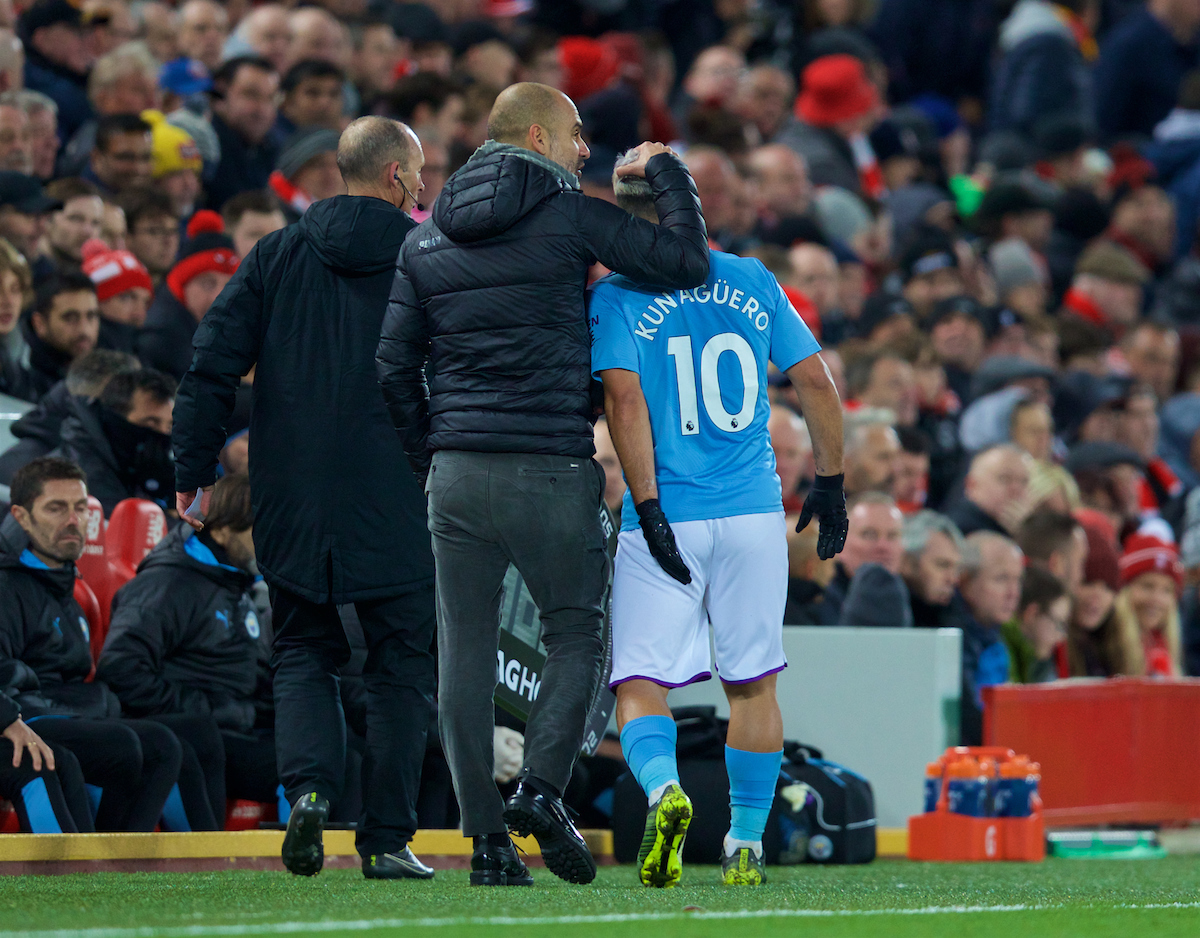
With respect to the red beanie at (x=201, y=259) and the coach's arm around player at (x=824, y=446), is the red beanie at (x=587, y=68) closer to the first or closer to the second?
the red beanie at (x=201, y=259)

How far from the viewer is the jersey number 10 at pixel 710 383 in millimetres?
5840

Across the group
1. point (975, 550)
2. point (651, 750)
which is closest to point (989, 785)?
point (975, 550)

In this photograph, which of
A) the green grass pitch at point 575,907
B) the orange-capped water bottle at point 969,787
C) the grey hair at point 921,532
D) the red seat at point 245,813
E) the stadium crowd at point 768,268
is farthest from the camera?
the grey hair at point 921,532

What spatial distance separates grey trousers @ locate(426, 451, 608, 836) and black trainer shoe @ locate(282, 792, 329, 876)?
40 centimetres

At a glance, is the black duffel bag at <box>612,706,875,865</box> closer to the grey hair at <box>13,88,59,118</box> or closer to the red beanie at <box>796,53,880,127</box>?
the grey hair at <box>13,88,59,118</box>

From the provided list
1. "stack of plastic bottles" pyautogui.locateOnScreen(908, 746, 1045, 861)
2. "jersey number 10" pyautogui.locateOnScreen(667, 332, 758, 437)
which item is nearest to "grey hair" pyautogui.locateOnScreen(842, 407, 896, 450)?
"stack of plastic bottles" pyautogui.locateOnScreen(908, 746, 1045, 861)

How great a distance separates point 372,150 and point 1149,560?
6.74 m

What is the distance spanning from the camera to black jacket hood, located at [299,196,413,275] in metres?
5.97

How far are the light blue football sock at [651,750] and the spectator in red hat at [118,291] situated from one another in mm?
4238

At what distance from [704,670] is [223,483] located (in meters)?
2.35

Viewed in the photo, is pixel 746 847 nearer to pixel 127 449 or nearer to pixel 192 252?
pixel 127 449

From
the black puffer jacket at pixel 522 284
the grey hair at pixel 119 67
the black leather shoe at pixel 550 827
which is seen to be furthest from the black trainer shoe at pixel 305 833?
the grey hair at pixel 119 67

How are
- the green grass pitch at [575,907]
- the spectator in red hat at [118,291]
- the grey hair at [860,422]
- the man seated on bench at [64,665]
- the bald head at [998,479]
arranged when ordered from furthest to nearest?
the bald head at [998,479] → the grey hair at [860,422] → the spectator in red hat at [118,291] → the man seated on bench at [64,665] → the green grass pitch at [575,907]

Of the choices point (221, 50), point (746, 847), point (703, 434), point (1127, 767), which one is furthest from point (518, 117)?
point (221, 50)
